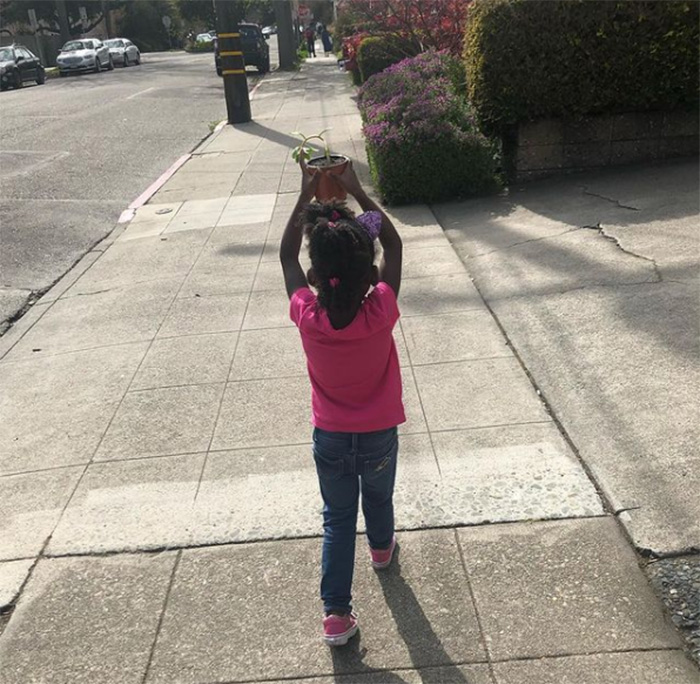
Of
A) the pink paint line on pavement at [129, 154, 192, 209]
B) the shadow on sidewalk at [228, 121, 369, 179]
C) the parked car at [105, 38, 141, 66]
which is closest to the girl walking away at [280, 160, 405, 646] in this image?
the pink paint line on pavement at [129, 154, 192, 209]

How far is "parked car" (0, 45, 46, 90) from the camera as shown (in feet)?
99.5

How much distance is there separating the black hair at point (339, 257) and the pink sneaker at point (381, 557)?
1.08m

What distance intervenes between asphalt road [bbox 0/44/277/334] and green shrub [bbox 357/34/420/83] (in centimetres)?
367

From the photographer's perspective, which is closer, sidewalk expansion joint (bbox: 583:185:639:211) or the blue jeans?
the blue jeans

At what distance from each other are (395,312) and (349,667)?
1.20 m

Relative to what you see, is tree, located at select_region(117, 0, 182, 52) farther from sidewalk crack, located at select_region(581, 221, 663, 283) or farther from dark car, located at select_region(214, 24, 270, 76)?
sidewalk crack, located at select_region(581, 221, 663, 283)

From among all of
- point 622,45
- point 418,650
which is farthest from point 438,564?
point 622,45

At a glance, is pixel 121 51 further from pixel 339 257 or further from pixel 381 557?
pixel 339 257

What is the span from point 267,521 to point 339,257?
5.03ft

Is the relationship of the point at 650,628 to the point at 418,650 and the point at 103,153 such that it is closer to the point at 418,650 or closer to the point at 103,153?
the point at 418,650

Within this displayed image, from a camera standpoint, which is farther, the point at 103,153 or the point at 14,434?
the point at 103,153

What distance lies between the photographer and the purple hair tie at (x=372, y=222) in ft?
8.78

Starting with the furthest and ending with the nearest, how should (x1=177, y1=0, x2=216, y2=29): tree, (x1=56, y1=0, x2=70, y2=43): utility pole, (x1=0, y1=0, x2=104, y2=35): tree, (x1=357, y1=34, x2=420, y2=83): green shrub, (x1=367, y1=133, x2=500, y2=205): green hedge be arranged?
1. (x1=0, y1=0, x2=104, y2=35): tree
2. (x1=177, y1=0, x2=216, y2=29): tree
3. (x1=56, y1=0, x2=70, y2=43): utility pole
4. (x1=357, y1=34, x2=420, y2=83): green shrub
5. (x1=367, y1=133, x2=500, y2=205): green hedge

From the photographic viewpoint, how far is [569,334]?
5.20 meters
